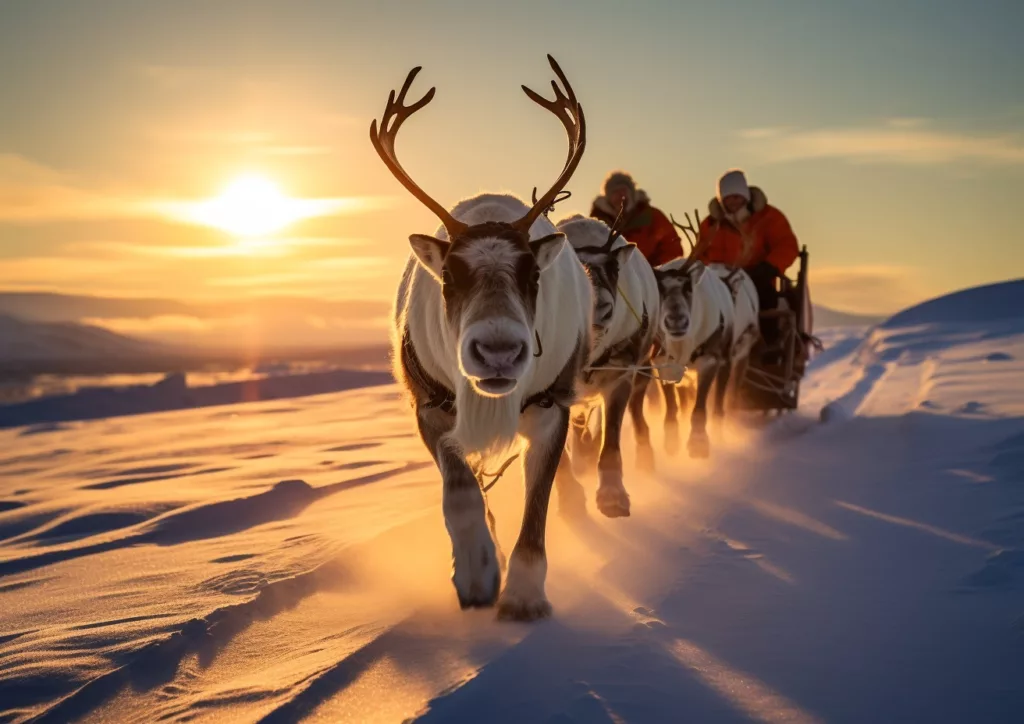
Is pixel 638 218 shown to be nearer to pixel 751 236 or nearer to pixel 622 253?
pixel 751 236

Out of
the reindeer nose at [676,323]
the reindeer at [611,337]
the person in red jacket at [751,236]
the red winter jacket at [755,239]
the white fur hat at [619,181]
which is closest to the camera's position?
the reindeer at [611,337]

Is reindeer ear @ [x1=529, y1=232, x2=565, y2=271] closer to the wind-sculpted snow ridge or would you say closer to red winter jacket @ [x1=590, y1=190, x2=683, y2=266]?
red winter jacket @ [x1=590, y1=190, x2=683, y2=266]

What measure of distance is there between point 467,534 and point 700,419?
19.6ft

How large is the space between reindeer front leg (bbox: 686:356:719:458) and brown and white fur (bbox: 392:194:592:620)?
16.1ft

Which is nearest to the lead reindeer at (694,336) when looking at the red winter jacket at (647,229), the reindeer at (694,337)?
the reindeer at (694,337)

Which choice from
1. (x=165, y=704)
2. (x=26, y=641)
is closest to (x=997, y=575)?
(x=165, y=704)

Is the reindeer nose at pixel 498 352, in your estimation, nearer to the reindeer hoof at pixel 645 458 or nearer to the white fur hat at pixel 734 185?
the reindeer hoof at pixel 645 458

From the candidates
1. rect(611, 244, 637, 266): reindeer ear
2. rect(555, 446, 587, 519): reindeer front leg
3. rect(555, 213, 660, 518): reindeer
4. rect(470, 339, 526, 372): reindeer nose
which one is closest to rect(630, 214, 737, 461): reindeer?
rect(555, 213, 660, 518): reindeer

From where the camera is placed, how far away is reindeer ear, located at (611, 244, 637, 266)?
23.0ft

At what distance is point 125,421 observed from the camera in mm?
17203

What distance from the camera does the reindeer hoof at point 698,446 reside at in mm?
9953

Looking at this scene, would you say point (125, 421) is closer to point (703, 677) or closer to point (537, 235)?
point (537, 235)

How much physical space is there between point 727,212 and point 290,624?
359 inches

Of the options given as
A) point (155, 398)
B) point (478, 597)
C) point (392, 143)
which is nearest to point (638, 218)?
point (392, 143)
